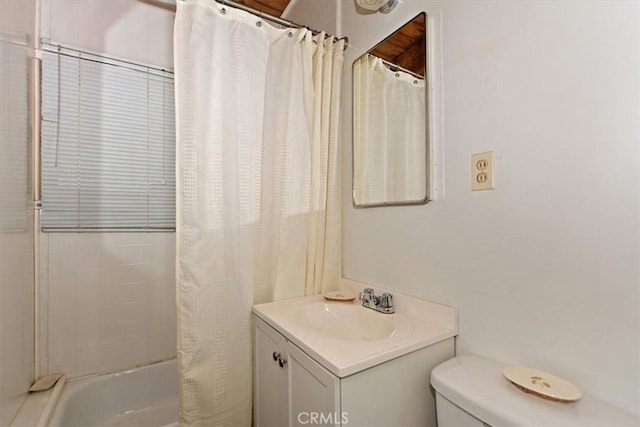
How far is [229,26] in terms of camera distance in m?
1.20

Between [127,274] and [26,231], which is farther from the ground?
[26,231]

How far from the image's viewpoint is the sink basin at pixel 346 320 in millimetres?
1079

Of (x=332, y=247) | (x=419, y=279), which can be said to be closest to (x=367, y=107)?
(x=332, y=247)

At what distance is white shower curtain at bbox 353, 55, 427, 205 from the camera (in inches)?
43.9

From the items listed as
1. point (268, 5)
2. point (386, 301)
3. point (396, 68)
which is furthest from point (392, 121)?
point (268, 5)

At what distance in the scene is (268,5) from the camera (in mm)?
1923

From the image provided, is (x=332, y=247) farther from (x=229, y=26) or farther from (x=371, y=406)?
(x=229, y=26)

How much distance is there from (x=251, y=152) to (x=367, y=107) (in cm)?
→ 59

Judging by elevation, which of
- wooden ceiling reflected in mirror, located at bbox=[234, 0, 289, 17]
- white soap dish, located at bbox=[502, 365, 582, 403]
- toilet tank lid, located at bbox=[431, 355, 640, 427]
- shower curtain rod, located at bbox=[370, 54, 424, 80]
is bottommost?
toilet tank lid, located at bbox=[431, 355, 640, 427]

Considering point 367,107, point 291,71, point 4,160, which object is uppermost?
point 291,71

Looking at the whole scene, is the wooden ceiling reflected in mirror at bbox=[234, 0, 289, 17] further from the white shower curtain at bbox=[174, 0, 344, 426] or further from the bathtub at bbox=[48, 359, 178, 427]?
the bathtub at bbox=[48, 359, 178, 427]

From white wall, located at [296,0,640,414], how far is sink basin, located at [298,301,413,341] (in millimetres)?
184

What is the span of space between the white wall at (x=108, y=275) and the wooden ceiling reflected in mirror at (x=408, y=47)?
1.32 m

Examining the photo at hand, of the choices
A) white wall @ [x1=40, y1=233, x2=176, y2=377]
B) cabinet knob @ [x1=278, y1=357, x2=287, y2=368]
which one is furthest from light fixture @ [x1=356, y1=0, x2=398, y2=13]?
white wall @ [x1=40, y1=233, x2=176, y2=377]
